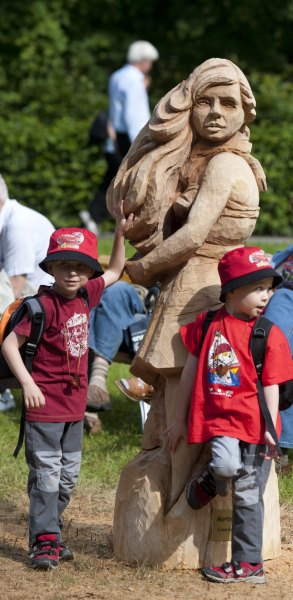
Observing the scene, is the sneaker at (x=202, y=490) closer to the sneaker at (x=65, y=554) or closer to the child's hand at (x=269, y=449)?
the child's hand at (x=269, y=449)

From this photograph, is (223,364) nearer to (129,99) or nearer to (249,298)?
(249,298)

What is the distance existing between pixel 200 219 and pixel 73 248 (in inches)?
22.1

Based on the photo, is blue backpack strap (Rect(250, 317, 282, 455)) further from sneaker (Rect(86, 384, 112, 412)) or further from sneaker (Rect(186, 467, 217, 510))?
sneaker (Rect(86, 384, 112, 412))

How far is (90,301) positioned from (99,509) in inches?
53.7

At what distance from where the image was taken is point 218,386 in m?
4.64

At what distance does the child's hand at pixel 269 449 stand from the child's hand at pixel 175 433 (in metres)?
0.36

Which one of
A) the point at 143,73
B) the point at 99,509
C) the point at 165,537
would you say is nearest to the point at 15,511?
the point at 99,509

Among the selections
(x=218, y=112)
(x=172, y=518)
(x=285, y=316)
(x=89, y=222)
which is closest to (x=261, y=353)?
(x=172, y=518)

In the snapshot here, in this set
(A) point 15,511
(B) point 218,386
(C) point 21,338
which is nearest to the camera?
(B) point 218,386

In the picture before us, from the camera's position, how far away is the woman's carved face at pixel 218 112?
16.3 feet

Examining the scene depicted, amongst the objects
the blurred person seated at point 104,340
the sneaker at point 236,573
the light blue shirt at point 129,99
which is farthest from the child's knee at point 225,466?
the light blue shirt at point 129,99

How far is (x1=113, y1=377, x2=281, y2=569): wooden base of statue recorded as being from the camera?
4.88m

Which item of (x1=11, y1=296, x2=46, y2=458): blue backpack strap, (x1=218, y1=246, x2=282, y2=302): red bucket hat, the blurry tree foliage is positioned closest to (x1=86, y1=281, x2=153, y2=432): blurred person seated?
(x1=11, y1=296, x2=46, y2=458): blue backpack strap

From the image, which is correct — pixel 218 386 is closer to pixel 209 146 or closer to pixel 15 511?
pixel 209 146
